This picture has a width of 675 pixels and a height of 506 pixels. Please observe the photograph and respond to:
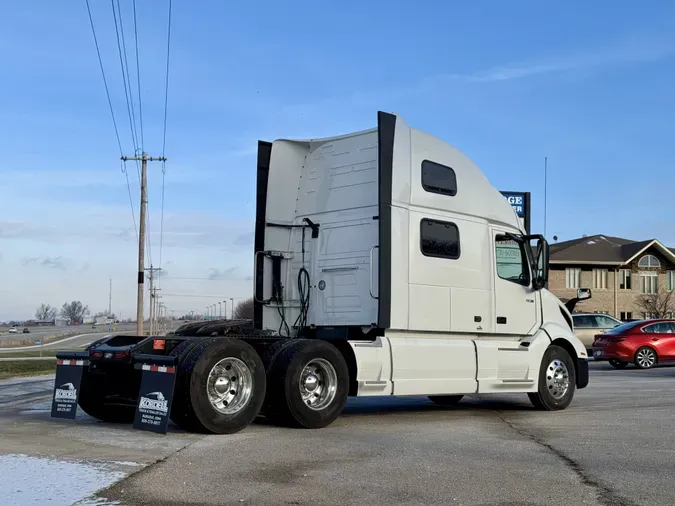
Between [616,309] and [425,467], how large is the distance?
47690 mm

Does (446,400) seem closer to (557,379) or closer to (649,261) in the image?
(557,379)

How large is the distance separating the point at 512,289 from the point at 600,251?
4357 cm

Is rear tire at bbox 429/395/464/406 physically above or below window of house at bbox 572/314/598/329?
below

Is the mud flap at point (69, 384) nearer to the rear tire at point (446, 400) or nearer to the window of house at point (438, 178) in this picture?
the window of house at point (438, 178)

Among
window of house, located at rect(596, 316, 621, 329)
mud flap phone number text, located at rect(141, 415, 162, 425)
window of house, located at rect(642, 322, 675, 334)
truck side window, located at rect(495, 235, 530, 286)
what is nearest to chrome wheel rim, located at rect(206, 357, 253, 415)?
mud flap phone number text, located at rect(141, 415, 162, 425)

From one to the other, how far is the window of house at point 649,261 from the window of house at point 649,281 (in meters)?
0.57

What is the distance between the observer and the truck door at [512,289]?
37.1 feet

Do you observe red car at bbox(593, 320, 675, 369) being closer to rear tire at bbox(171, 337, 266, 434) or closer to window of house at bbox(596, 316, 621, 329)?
window of house at bbox(596, 316, 621, 329)

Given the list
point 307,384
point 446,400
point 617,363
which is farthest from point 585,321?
point 307,384

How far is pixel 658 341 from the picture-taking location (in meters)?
22.3

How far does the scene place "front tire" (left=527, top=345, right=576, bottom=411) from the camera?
11641mm

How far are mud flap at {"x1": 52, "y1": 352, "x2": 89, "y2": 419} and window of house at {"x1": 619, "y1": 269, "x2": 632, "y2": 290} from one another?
48.7 m

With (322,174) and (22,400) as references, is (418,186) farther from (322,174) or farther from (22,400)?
(22,400)

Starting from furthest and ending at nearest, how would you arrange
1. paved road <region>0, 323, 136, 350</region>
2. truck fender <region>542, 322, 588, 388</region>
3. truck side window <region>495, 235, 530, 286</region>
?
paved road <region>0, 323, 136, 350</region> < truck fender <region>542, 322, 588, 388</region> < truck side window <region>495, 235, 530, 286</region>
